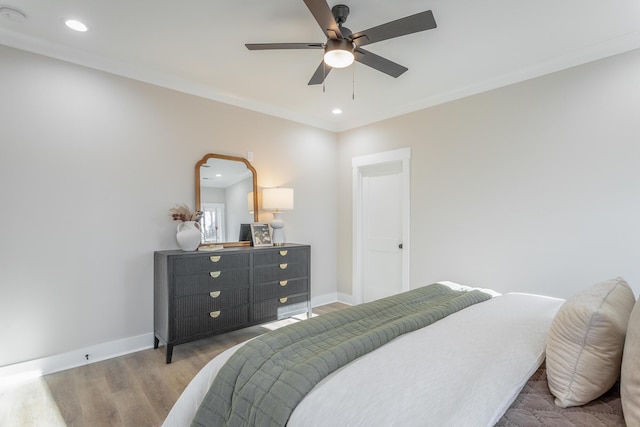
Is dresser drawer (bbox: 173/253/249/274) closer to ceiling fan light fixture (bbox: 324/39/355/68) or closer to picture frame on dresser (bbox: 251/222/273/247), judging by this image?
picture frame on dresser (bbox: 251/222/273/247)

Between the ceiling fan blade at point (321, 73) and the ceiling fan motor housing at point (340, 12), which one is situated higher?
the ceiling fan motor housing at point (340, 12)

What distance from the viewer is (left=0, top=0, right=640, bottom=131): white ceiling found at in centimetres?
211

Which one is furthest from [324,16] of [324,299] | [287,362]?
[324,299]

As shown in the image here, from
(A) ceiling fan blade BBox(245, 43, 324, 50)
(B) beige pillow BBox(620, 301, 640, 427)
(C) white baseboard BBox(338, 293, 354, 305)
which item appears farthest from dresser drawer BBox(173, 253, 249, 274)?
(B) beige pillow BBox(620, 301, 640, 427)

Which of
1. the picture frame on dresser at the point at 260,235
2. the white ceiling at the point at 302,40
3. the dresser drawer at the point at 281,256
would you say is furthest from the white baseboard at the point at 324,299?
the white ceiling at the point at 302,40

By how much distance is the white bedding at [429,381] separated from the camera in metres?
0.89

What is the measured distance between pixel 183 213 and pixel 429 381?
2.76 meters

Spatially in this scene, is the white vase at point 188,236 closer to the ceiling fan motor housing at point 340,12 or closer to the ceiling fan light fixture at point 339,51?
the ceiling fan light fixture at point 339,51

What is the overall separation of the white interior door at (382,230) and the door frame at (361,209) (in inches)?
2.3

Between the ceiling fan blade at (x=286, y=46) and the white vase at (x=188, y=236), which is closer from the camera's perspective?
the ceiling fan blade at (x=286, y=46)

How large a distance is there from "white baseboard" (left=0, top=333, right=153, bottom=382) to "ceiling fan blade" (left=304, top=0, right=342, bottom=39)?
301cm

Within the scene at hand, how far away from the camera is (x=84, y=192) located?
2.71 metres

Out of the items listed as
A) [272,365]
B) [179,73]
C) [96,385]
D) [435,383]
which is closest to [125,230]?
[96,385]

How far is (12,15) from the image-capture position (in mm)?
2168
